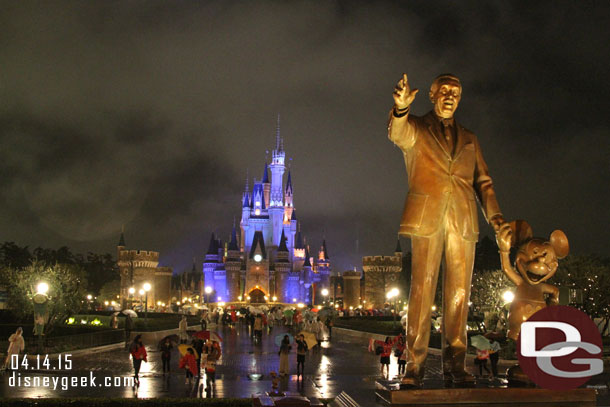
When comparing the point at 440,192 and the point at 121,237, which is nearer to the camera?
the point at 440,192

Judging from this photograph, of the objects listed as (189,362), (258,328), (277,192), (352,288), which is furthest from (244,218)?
(189,362)

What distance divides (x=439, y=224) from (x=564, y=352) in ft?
5.92

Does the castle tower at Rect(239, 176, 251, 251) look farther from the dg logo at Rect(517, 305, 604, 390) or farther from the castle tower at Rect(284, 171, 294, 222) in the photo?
the dg logo at Rect(517, 305, 604, 390)

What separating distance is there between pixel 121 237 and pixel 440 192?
276 ft

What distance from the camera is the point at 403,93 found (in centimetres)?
631

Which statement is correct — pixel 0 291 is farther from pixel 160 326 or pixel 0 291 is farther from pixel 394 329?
pixel 394 329

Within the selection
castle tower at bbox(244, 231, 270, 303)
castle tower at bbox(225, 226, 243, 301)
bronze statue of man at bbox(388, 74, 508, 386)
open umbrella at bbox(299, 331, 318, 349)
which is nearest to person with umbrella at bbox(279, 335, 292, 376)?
open umbrella at bbox(299, 331, 318, 349)

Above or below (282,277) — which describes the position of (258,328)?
below

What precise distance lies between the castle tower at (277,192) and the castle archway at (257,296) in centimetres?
1213

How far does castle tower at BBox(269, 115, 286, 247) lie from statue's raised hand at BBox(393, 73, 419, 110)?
300ft

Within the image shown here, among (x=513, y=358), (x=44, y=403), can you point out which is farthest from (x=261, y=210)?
(x=44, y=403)

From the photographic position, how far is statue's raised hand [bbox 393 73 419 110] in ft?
20.6

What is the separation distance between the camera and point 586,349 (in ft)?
18.7

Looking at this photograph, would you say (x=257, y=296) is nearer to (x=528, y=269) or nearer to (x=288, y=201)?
(x=288, y=201)
